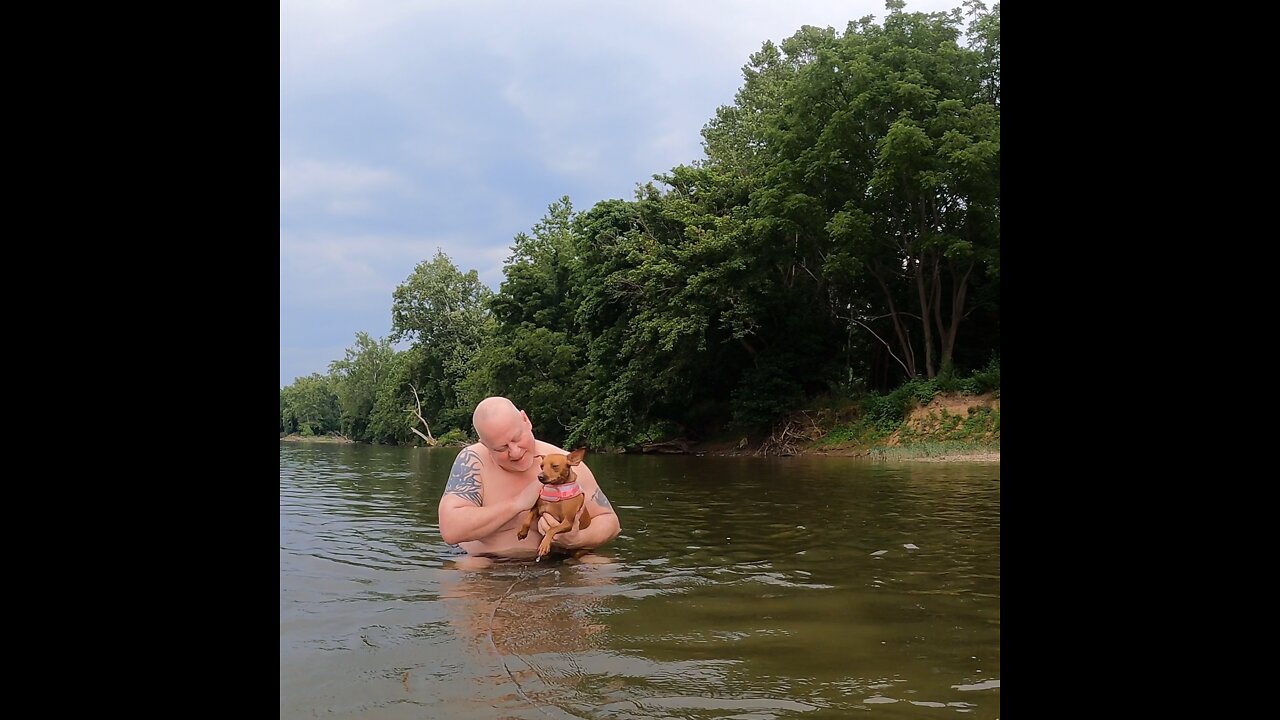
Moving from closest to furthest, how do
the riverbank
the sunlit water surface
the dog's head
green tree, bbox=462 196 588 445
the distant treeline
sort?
1. the sunlit water surface
2. the dog's head
3. the riverbank
4. the distant treeline
5. green tree, bbox=462 196 588 445

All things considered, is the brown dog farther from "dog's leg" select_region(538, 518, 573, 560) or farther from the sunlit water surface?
the sunlit water surface

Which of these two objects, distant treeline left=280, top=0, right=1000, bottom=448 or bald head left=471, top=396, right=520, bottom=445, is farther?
distant treeline left=280, top=0, right=1000, bottom=448

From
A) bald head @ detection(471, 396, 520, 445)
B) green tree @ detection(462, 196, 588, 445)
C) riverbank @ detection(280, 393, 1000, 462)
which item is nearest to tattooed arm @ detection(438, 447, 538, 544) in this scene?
bald head @ detection(471, 396, 520, 445)

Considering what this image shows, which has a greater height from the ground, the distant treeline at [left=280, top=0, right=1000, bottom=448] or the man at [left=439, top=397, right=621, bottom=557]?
the distant treeline at [left=280, top=0, right=1000, bottom=448]

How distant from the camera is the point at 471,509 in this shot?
4.59 m

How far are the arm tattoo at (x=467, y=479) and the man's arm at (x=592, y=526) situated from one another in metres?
0.52

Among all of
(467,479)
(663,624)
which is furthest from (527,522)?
Answer: (663,624)

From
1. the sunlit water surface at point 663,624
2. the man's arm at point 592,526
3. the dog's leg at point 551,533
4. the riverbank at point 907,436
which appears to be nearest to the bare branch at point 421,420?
the riverbank at point 907,436

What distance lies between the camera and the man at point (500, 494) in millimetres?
4578

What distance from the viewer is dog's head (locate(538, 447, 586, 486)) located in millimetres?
4441
